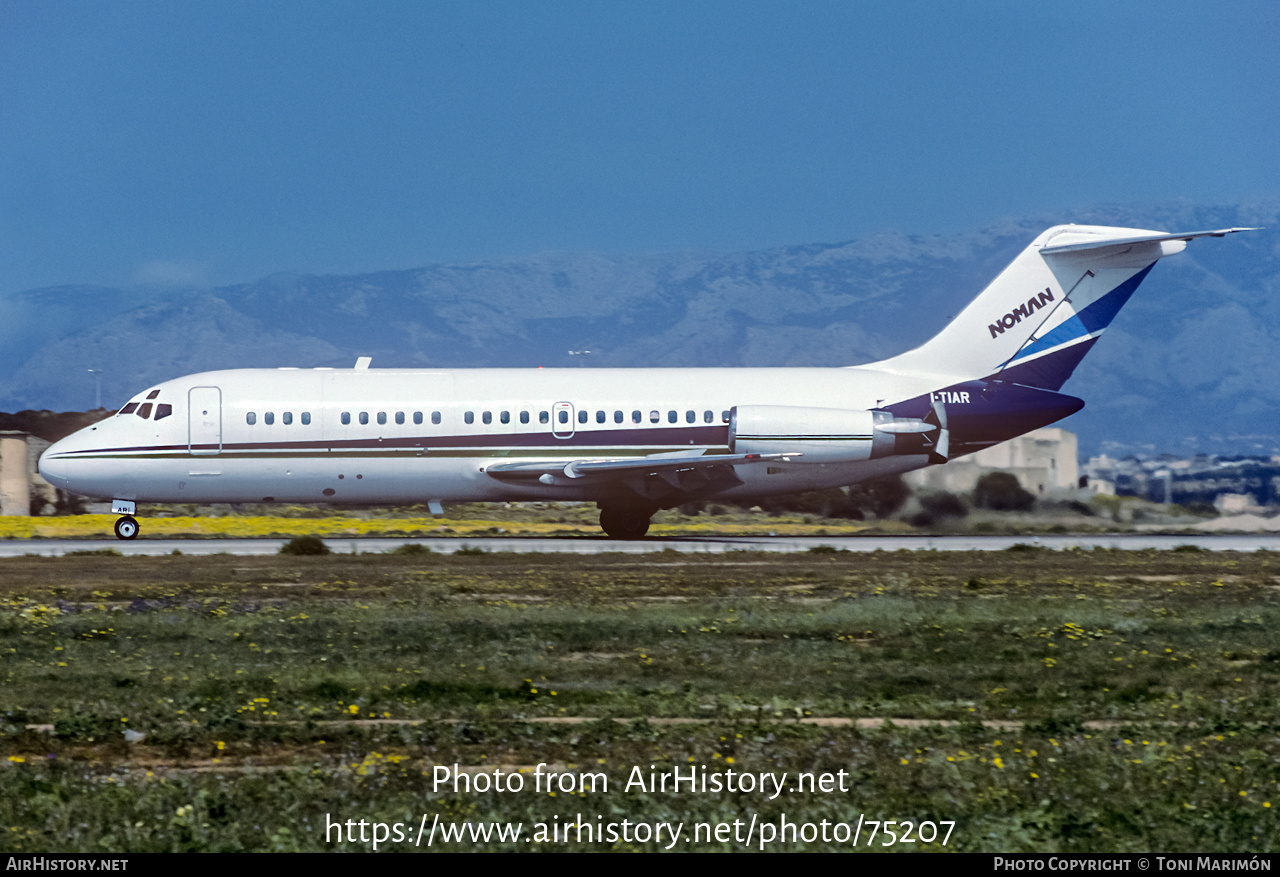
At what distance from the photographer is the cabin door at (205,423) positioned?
35.8 m

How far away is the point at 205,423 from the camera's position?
35875 mm

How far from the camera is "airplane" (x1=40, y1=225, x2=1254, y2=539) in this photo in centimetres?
3581

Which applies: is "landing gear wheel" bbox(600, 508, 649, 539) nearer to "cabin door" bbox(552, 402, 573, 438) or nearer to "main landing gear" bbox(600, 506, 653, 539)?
"main landing gear" bbox(600, 506, 653, 539)

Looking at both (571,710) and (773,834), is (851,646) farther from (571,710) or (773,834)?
(773,834)

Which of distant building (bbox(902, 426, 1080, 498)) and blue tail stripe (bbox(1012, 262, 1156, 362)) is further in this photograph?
distant building (bbox(902, 426, 1080, 498))

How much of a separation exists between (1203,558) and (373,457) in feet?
69.7

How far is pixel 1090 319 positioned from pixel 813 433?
31.8ft

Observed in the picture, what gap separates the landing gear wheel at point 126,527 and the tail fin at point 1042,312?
2297cm

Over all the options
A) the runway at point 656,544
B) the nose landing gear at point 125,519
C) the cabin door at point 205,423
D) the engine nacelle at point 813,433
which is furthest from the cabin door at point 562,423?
the nose landing gear at point 125,519

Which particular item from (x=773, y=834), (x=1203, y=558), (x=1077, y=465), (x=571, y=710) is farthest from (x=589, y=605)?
(x=1077, y=465)

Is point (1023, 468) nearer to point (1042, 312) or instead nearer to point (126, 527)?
point (1042, 312)

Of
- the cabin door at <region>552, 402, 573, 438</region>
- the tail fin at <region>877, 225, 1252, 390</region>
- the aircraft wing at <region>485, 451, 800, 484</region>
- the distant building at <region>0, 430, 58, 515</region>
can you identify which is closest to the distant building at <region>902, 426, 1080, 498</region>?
the tail fin at <region>877, 225, 1252, 390</region>

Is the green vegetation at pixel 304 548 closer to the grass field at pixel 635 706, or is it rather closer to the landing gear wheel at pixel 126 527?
the landing gear wheel at pixel 126 527

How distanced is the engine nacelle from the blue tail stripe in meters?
5.75
